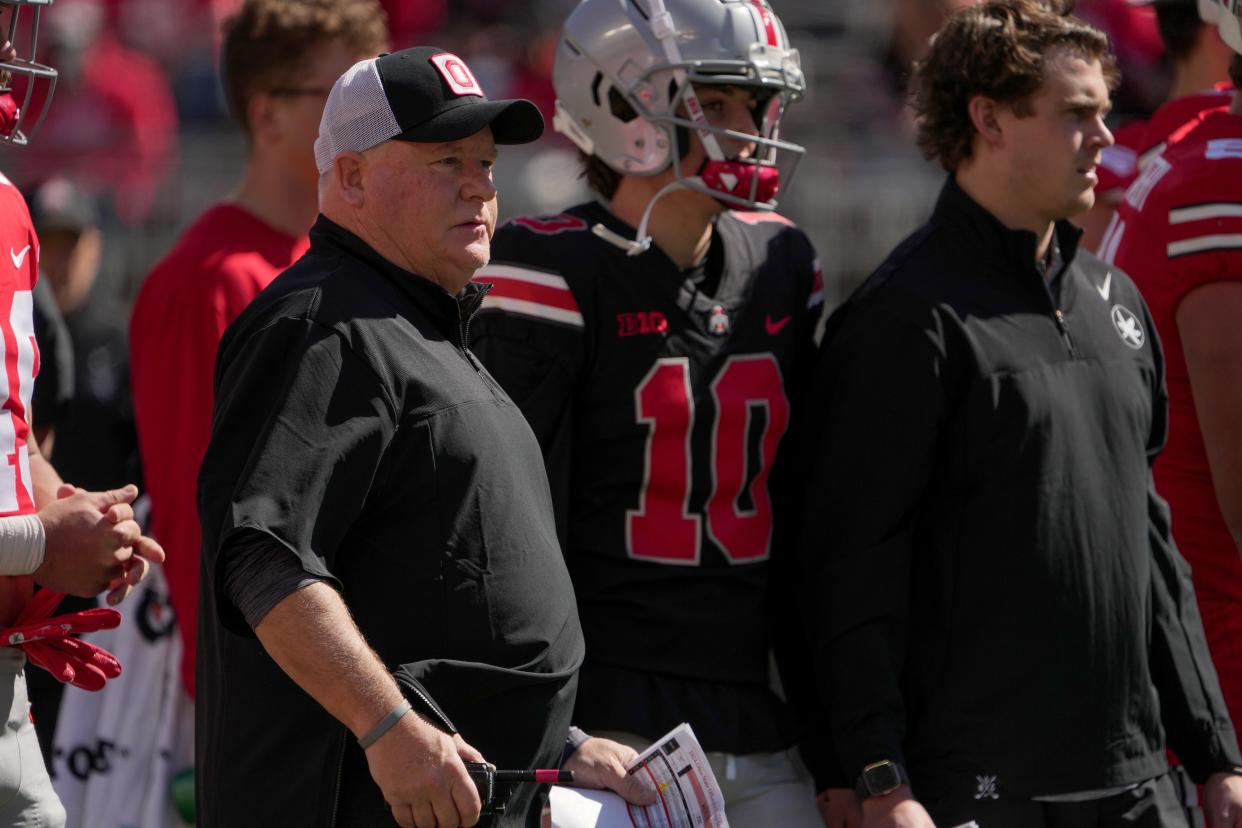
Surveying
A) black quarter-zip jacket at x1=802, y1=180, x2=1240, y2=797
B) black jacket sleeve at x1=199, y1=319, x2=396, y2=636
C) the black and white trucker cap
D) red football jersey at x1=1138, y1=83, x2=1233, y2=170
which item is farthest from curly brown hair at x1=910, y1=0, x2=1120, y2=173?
black jacket sleeve at x1=199, y1=319, x2=396, y2=636

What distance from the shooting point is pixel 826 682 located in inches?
136

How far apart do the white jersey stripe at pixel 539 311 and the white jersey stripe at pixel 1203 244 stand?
1.41 m

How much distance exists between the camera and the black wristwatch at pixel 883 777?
3295 millimetres

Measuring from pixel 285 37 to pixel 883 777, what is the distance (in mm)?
2331

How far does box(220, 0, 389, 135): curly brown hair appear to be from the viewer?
4316 millimetres

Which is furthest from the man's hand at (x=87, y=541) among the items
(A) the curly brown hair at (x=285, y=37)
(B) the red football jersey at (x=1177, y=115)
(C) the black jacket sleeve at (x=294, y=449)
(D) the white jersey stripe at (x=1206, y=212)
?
(B) the red football jersey at (x=1177, y=115)

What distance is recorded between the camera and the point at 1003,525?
11.2 ft

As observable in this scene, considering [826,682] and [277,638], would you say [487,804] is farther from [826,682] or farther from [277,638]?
[826,682]

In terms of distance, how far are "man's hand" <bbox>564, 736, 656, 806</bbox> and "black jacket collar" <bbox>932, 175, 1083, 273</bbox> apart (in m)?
1.32

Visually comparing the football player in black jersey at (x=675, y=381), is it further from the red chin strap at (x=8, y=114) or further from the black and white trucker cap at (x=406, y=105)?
the red chin strap at (x=8, y=114)

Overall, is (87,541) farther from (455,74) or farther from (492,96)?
(492,96)

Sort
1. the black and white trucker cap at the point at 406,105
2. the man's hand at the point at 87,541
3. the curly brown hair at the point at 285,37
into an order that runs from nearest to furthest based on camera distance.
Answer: the black and white trucker cap at the point at 406,105, the man's hand at the point at 87,541, the curly brown hair at the point at 285,37

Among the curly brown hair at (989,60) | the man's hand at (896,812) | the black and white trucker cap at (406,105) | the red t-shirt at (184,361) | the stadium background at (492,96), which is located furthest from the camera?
the stadium background at (492,96)

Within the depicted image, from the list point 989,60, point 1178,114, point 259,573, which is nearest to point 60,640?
point 259,573
